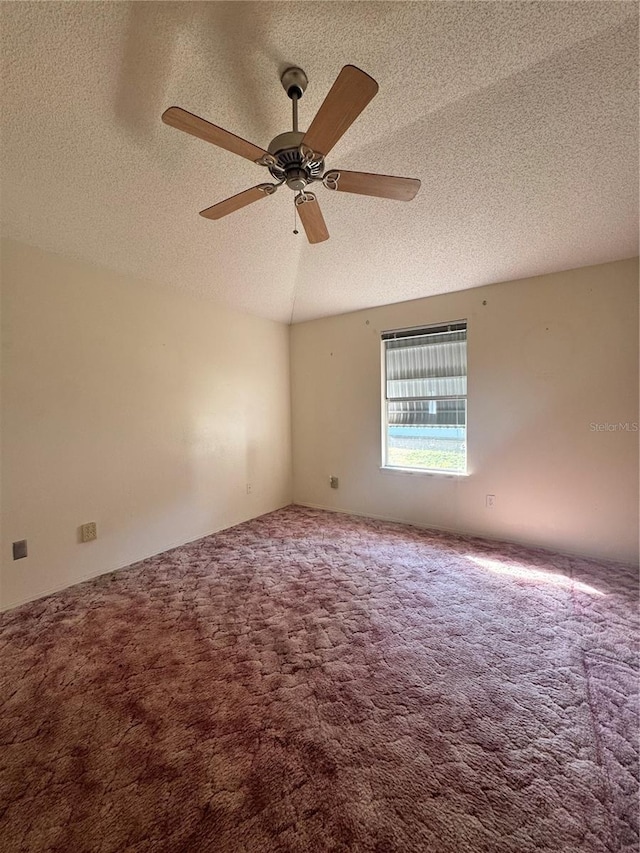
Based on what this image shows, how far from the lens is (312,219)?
6.44ft

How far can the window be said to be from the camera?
12.0 feet

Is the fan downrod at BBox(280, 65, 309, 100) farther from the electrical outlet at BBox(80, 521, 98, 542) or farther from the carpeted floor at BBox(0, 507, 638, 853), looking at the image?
the electrical outlet at BBox(80, 521, 98, 542)

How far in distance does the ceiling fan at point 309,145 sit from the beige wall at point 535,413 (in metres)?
2.11

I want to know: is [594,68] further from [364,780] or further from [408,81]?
[364,780]

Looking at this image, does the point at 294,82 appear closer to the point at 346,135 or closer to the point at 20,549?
the point at 346,135

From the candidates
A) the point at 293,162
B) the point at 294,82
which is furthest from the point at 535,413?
the point at 294,82

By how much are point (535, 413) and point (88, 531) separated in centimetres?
397

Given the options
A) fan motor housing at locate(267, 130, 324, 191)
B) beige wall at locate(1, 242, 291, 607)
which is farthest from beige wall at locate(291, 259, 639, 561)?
fan motor housing at locate(267, 130, 324, 191)

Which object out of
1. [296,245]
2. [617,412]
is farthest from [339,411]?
[617,412]

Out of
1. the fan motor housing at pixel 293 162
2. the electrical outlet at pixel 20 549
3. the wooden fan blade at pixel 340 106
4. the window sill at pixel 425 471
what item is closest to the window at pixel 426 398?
the window sill at pixel 425 471

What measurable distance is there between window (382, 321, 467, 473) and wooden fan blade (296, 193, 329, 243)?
6.69ft

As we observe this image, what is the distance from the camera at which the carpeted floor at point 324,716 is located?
1.08 m

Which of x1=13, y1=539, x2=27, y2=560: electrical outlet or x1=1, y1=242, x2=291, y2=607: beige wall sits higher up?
x1=1, y1=242, x2=291, y2=607: beige wall

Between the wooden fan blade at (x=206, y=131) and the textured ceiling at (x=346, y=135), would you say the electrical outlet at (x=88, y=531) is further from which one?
the wooden fan blade at (x=206, y=131)
